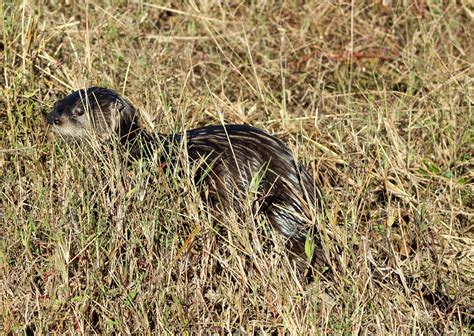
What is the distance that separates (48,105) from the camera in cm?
542

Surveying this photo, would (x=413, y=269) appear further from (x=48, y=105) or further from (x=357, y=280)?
(x=48, y=105)

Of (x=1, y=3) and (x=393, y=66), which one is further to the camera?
(x=393, y=66)

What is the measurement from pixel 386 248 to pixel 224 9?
2.95 m

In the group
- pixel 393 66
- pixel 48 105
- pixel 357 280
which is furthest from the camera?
pixel 393 66

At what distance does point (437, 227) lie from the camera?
16.5 feet

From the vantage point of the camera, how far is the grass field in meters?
4.12

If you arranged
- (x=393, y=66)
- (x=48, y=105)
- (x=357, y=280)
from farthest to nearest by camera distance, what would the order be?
(x=393, y=66), (x=48, y=105), (x=357, y=280)

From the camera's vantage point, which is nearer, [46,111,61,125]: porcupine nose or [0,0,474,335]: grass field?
[0,0,474,335]: grass field

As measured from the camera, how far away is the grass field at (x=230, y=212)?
412 centimetres

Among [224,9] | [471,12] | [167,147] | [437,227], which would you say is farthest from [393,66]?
[167,147]

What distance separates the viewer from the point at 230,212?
4.43 m

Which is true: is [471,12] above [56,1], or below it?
above

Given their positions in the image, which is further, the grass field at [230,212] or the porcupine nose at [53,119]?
the porcupine nose at [53,119]

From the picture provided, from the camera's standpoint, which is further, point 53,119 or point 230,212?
point 53,119
